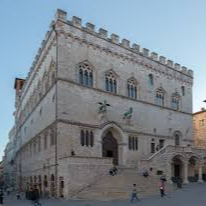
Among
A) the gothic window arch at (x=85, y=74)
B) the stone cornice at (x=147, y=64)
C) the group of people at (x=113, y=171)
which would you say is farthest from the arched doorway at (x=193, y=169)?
the gothic window arch at (x=85, y=74)

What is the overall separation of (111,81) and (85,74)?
3.72 metres

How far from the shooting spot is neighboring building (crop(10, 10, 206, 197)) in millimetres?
33781

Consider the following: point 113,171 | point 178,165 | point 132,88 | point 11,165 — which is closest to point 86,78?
point 132,88

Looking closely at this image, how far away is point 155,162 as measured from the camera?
120 feet

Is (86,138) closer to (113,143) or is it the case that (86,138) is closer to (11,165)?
(113,143)

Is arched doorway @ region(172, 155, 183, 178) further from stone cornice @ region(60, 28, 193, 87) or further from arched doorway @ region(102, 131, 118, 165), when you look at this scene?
stone cornice @ region(60, 28, 193, 87)

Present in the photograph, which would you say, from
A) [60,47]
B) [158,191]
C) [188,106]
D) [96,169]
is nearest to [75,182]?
[96,169]

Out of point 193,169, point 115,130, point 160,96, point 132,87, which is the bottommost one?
point 193,169

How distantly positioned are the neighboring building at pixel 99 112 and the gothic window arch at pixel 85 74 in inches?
3.9

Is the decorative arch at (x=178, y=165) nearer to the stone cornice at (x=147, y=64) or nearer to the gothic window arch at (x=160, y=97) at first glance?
the gothic window arch at (x=160, y=97)

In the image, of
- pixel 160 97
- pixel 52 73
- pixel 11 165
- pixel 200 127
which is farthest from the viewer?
pixel 11 165

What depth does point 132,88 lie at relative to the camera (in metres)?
41.6

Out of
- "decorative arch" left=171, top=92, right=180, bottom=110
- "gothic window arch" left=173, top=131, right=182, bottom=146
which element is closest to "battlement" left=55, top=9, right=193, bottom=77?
"decorative arch" left=171, top=92, right=180, bottom=110

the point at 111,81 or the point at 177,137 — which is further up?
the point at 111,81
